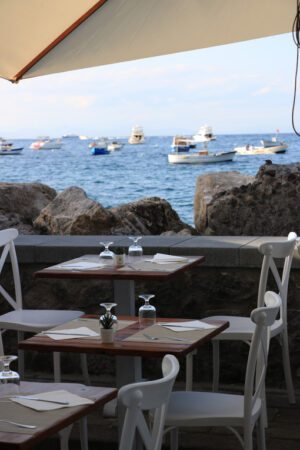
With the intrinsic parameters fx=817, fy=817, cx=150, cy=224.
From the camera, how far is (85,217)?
22.7ft

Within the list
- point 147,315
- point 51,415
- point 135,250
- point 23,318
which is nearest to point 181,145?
point 135,250

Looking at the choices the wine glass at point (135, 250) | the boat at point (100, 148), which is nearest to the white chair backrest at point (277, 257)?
the wine glass at point (135, 250)

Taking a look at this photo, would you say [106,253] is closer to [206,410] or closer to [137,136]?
[206,410]

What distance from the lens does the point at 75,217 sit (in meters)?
7.05

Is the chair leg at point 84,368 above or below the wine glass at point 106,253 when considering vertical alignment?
below

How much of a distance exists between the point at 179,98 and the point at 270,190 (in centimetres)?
3636

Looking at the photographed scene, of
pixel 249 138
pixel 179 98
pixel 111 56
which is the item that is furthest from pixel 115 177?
pixel 111 56

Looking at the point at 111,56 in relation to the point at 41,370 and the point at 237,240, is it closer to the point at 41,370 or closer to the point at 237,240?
the point at 237,240

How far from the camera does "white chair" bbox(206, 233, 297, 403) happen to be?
3.80 meters

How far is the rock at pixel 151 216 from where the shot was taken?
7.50 m

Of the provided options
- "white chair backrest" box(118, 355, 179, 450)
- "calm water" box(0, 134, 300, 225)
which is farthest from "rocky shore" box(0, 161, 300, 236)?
"calm water" box(0, 134, 300, 225)

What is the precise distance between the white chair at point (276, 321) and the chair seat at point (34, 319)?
781 mm

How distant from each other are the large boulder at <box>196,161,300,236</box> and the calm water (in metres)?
26.1

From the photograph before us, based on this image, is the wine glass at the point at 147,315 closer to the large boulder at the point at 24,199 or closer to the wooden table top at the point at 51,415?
the wooden table top at the point at 51,415
